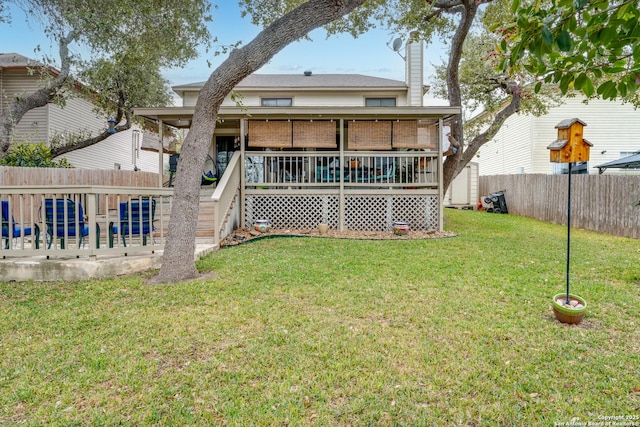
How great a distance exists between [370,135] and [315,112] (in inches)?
68.1

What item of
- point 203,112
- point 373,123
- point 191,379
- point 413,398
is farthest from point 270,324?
point 373,123

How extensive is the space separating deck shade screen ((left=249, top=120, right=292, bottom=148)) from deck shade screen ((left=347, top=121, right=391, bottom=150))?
5.72ft

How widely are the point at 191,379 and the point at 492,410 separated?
2.06 meters

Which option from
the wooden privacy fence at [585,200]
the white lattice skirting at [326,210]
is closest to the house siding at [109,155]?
the white lattice skirting at [326,210]

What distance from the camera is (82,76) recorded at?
11.2m

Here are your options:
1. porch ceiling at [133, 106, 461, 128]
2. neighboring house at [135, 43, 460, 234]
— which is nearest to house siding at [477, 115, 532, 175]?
neighboring house at [135, 43, 460, 234]

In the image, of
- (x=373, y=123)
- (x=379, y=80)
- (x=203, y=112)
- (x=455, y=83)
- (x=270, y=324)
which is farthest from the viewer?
(x=379, y=80)

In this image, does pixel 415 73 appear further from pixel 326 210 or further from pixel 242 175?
pixel 242 175

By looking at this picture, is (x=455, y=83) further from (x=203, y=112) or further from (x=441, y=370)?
(x=441, y=370)

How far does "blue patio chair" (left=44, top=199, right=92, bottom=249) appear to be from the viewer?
527cm

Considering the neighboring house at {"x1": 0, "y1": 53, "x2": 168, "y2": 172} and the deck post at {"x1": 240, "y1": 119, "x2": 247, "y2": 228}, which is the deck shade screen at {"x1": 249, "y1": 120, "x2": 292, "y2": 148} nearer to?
the deck post at {"x1": 240, "y1": 119, "x2": 247, "y2": 228}

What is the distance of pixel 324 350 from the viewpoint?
2990 millimetres

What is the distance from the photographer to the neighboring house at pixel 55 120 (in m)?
13.3

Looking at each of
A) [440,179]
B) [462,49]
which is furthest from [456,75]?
[440,179]
